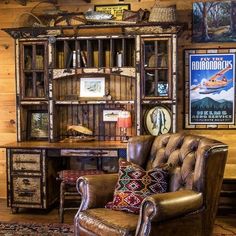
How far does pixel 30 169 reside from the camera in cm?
442

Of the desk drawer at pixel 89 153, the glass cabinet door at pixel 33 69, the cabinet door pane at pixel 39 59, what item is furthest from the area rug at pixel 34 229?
the cabinet door pane at pixel 39 59

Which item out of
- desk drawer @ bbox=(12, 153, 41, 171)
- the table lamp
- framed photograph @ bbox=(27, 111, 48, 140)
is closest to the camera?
desk drawer @ bbox=(12, 153, 41, 171)

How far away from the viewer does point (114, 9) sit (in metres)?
4.75

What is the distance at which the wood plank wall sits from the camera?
464 centimetres

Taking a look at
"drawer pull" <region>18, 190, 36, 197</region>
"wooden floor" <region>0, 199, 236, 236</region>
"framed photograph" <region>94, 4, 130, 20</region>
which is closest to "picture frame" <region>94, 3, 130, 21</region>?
"framed photograph" <region>94, 4, 130, 20</region>

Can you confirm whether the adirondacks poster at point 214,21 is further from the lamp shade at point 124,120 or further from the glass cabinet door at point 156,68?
the lamp shade at point 124,120

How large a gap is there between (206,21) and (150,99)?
107 cm

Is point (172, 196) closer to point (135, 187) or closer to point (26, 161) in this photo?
point (135, 187)

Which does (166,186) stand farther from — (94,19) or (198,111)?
(94,19)

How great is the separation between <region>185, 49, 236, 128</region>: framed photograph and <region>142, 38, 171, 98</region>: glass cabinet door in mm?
358

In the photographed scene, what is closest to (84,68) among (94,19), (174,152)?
(94,19)

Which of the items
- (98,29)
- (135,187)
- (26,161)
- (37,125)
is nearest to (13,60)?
(37,125)

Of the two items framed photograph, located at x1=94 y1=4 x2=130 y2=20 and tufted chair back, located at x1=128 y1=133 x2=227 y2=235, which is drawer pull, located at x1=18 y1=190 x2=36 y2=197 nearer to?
tufted chair back, located at x1=128 y1=133 x2=227 y2=235

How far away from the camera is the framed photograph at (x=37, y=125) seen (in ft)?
16.0
